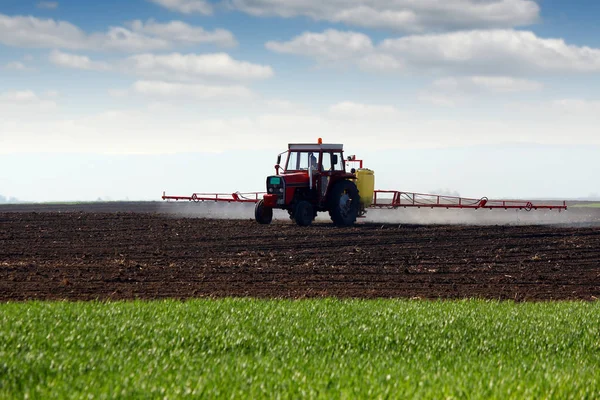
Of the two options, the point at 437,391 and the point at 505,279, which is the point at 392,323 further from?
the point at 505,279

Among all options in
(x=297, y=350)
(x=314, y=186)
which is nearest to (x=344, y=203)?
(x=314, y=186)

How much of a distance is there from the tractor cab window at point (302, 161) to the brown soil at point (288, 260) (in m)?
2.08

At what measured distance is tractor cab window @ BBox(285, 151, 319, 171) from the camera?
2686 centimetres

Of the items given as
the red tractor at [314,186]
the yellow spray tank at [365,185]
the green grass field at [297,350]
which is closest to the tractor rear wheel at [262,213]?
the red tractor at [314,186]

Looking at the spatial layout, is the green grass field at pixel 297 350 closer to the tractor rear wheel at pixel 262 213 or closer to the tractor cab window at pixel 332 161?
the tractor cab window at pixel 332 161

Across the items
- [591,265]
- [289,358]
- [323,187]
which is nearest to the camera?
[289,358]

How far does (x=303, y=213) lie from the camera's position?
89.7ft

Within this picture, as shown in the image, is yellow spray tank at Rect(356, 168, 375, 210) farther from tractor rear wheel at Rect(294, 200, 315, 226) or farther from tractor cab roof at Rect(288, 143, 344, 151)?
tractor cab roof at Rect(288, 143, 344, 151)

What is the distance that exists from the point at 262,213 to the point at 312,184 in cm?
270

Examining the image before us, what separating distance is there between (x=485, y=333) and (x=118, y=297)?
6241 mm

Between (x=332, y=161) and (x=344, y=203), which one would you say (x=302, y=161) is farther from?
(x=344, y=203)

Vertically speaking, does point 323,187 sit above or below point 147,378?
above

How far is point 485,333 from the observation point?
33.8ft

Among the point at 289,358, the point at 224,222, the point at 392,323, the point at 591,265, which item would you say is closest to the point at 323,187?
the point at 224,222
